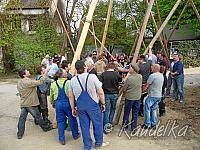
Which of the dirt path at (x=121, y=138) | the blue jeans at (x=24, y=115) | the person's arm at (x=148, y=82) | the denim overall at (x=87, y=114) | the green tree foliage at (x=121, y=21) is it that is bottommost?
the dirt path at (x=121, y=138)

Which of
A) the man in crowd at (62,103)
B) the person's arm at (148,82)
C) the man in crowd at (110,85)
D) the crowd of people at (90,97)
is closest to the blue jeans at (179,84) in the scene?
the crowd of people at (90,97)

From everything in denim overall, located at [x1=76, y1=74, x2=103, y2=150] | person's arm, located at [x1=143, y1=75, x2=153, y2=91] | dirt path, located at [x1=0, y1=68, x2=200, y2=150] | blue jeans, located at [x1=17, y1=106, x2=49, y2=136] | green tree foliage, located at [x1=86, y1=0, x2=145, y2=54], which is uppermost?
green tree foliage, located at [x1=86, y1=0, x2=145, y2=54]

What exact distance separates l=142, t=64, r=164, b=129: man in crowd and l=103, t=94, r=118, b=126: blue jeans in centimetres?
83

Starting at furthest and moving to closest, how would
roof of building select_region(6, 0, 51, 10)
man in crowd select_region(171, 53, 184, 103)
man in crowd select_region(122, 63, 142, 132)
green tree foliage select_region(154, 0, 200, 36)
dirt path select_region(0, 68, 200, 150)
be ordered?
green tree foliage select_region(154, 0, 200, 36)
roof of building select_region(6, 0, 51, 10)
man in crowd select_region(171, 53, 184, 103)
man in crowd select_region(122, 63, 142, 132)
dirt path select_region(0, 68, 200, 150)

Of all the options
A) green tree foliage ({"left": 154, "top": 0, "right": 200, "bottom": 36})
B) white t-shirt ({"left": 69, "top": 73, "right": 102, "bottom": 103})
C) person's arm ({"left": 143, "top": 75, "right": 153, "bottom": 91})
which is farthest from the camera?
green tree foliage ({"left": 154, "top": 0, "right": 200, "bottom": 36})

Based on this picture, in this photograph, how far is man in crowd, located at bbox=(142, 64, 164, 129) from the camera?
25.8 feet

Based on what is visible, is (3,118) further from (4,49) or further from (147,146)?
(4,49)

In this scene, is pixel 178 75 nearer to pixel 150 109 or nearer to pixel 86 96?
pixel 150 109

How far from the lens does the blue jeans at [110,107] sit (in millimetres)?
7703

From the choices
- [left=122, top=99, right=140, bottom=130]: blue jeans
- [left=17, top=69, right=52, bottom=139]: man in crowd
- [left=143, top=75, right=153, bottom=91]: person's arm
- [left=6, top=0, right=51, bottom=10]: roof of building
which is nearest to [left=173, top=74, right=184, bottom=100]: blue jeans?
[left=143, top=75, right=153, bottom=91]: person's arm

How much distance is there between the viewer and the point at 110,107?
787cm

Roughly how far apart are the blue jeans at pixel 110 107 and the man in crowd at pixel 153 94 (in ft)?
2.73

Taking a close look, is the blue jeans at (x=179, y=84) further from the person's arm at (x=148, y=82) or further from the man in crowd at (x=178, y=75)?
the person's arm at (x=148, y=82)

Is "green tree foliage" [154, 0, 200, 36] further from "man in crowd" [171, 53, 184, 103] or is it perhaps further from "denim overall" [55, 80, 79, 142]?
"denim overall" [55, 80, 79, 142]
